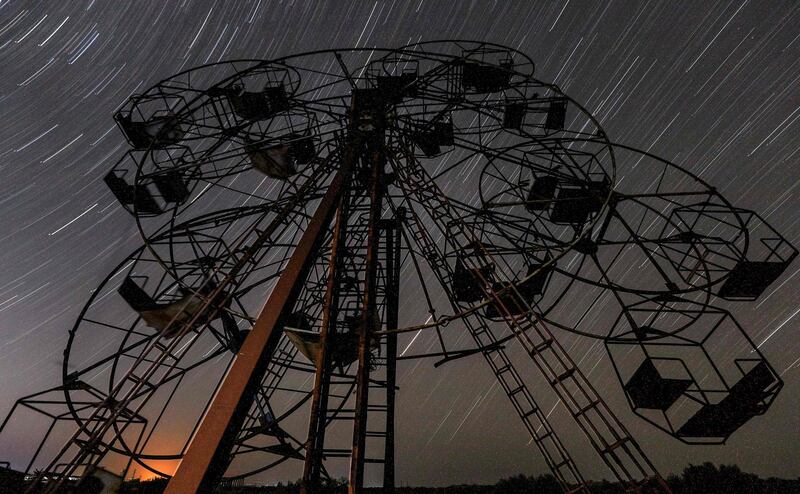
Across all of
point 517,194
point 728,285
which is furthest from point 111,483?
point 728,285

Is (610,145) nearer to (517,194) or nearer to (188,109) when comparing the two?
(517,194)

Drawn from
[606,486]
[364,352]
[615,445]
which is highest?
[606,486]

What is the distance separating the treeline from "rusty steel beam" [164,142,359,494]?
9896 mm

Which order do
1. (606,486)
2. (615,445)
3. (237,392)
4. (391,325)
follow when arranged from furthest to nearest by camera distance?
(606,486), (391,325), (615,445), (237,392)

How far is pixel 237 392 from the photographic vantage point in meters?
4.78

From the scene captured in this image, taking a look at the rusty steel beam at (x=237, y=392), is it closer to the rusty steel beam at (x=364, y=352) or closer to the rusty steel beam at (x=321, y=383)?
the rusty steel beam at (x=321, y=383)

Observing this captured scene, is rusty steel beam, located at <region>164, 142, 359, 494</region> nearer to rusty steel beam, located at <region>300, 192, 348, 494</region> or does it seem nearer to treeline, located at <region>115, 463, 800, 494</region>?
rusty steel beam, located at <region>300, 192, 348, 494</region>

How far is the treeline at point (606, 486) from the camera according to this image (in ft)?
51.1

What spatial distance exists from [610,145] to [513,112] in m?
3.36

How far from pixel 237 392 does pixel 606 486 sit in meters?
16.2

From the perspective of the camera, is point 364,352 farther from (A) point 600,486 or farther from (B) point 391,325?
(A) point 600,486

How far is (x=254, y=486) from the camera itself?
16609mm

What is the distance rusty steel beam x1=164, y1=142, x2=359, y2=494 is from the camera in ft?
13.9

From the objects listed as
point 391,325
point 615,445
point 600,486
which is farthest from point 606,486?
point 615,445
